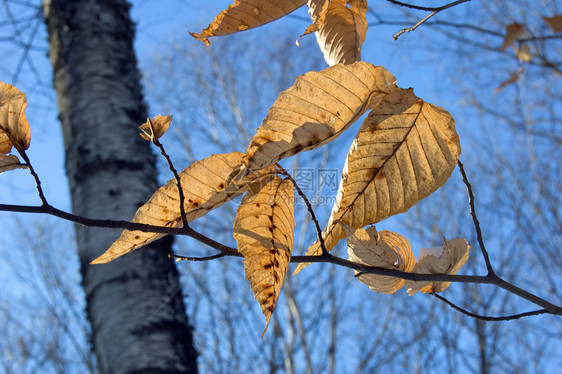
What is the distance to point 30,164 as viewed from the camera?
332mm

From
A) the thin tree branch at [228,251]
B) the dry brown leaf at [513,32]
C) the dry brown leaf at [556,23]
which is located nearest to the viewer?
the thin tree branch at [228,251]

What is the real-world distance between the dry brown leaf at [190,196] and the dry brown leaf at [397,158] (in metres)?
0.09

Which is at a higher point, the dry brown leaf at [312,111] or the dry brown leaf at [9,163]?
the dry brown leaf at [9,163]

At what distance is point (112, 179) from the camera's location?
1324 millimetres

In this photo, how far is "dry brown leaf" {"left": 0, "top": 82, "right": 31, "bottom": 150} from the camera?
327 mm

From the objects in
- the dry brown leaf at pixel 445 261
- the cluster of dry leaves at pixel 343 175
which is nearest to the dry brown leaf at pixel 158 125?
the cluster of dry leaves at pixel 343 175

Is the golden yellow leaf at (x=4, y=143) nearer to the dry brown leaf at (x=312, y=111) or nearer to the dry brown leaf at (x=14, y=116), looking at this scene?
the dry brown leaf at (x=14, y=116)

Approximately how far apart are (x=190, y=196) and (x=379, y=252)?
0.55 feet

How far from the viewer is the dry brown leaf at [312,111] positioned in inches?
12.2

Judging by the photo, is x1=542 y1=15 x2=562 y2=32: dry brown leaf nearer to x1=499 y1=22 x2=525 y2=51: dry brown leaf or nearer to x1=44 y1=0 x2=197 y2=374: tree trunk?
x1=499 y1=22 x2=525 y2=51: dry brown leaf

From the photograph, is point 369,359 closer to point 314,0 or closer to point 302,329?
point 302,329

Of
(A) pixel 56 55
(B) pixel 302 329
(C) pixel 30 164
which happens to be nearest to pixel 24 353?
(B) pixel 302 329

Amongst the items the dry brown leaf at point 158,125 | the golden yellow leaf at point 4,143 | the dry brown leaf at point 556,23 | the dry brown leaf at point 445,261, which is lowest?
the dry brown leaf at point 445,261

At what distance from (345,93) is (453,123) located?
0.31 feet
